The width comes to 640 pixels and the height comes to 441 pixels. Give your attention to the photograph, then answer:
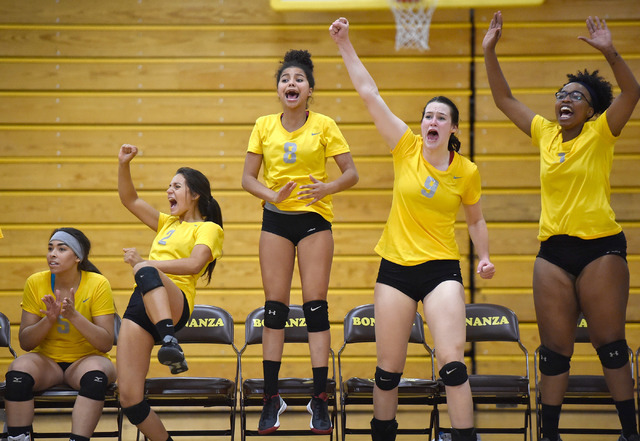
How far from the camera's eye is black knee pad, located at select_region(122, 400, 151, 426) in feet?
13.2

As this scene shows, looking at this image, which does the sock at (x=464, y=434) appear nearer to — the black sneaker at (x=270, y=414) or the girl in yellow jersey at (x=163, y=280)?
the black sneaker at (x=270, y=414)

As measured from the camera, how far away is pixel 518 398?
469cm

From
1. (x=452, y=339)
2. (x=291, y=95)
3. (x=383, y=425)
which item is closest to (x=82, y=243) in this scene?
(x=291, y=95)

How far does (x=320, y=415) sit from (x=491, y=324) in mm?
1760

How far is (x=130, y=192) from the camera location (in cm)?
465

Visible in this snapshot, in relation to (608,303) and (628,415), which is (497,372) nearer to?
(628,415)

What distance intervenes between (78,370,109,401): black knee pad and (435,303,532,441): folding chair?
2053 millimetres

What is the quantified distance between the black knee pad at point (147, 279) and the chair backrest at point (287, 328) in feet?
4.62

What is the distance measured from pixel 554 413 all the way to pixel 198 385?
2.26m

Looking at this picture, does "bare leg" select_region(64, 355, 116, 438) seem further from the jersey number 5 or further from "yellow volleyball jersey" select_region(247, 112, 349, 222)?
the jersey number 5

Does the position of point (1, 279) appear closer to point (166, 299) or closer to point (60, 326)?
point (60, 326)

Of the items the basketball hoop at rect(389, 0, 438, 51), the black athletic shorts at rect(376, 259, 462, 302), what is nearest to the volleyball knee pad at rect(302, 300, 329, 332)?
the black athletic shorts at rect(376, 259, 462, 302)

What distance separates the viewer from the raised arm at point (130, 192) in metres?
4.58

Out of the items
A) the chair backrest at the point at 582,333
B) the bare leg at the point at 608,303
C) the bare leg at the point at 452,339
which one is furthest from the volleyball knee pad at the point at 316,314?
the chair backrest at the point at 582,333
